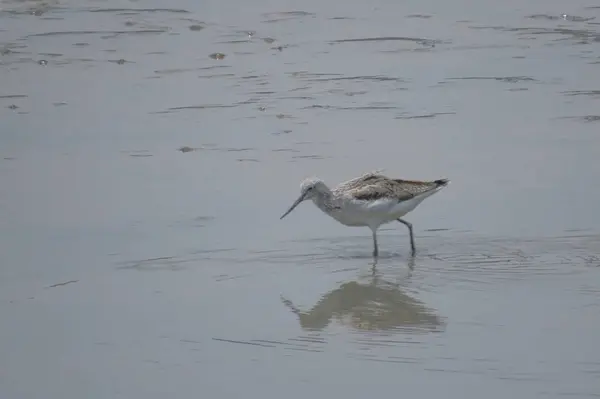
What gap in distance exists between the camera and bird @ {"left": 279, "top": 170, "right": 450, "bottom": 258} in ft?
33.9

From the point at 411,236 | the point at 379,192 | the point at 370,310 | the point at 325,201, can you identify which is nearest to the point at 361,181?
the point at 379,192

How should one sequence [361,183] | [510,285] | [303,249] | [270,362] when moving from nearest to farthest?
[270,362]
[510,285]
[303,249]
[361,183]

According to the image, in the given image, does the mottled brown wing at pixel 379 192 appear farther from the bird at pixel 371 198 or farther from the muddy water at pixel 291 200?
the muddy water at pixel 291 200

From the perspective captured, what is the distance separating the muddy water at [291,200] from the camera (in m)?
7.75

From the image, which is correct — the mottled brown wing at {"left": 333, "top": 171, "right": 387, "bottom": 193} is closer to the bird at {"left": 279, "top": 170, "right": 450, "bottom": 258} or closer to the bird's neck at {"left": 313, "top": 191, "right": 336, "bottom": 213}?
the bird at {"left": 279, "top": 170, "right": 450, "bottom": 258}

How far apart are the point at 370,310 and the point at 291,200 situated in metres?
2.35

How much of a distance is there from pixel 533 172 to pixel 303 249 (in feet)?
8.00

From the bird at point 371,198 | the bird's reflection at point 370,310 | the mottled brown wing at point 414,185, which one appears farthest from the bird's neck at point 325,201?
the bird's reflection at point 370,310

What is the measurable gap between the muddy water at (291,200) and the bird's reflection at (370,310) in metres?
0.02

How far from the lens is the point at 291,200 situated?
10945 mm

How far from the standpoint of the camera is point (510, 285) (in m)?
9.09

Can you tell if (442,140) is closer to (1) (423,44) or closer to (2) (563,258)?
(2) (563,258)

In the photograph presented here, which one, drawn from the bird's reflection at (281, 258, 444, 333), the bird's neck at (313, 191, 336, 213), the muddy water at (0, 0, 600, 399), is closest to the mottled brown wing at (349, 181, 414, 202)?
the bird's neck at (313, 191, 336, 213)

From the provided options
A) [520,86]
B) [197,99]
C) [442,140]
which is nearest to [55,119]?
[197,99]
